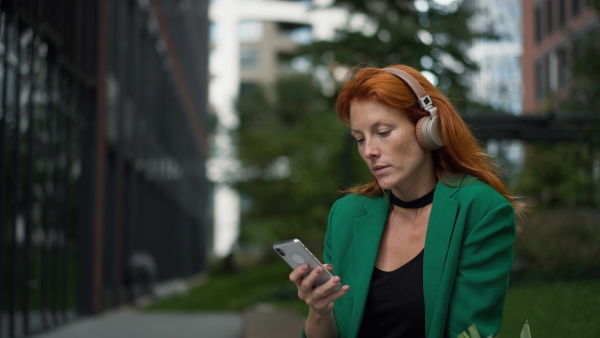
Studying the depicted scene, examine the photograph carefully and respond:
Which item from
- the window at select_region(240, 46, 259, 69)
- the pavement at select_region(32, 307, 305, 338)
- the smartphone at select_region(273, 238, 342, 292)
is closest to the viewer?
the smartphone at select_region(273, 238, 342, 292)

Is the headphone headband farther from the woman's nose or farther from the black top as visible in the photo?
the black top

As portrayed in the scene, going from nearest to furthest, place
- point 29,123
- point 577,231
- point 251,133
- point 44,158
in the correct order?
point 29,123 < point 44,158 < point 577,231 < point 251,133

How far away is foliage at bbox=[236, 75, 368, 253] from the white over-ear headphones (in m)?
14.8

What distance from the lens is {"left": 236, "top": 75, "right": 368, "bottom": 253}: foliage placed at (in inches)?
874

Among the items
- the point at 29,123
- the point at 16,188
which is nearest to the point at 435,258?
the point at 16,188

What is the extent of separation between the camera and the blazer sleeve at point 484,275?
2.72 m

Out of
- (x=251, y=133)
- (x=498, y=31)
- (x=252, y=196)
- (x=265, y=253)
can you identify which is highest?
(x=498, y=31)

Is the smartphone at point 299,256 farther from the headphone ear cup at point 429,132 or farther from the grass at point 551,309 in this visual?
the grass at point 551,309

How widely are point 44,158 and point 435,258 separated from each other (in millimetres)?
9575

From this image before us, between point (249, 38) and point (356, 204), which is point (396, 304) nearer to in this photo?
point (356, 204)

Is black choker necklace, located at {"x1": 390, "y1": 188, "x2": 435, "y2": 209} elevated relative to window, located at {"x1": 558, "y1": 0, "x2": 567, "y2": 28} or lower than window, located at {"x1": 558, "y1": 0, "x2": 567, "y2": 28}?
lower

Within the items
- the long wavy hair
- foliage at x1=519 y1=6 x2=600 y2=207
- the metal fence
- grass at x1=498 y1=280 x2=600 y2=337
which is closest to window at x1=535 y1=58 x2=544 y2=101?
foliage at x1=519 y1=6 x2=600 y2=207

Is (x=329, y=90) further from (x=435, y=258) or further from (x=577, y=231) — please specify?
(x=435, y=258)

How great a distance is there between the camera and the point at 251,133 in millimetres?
30531
